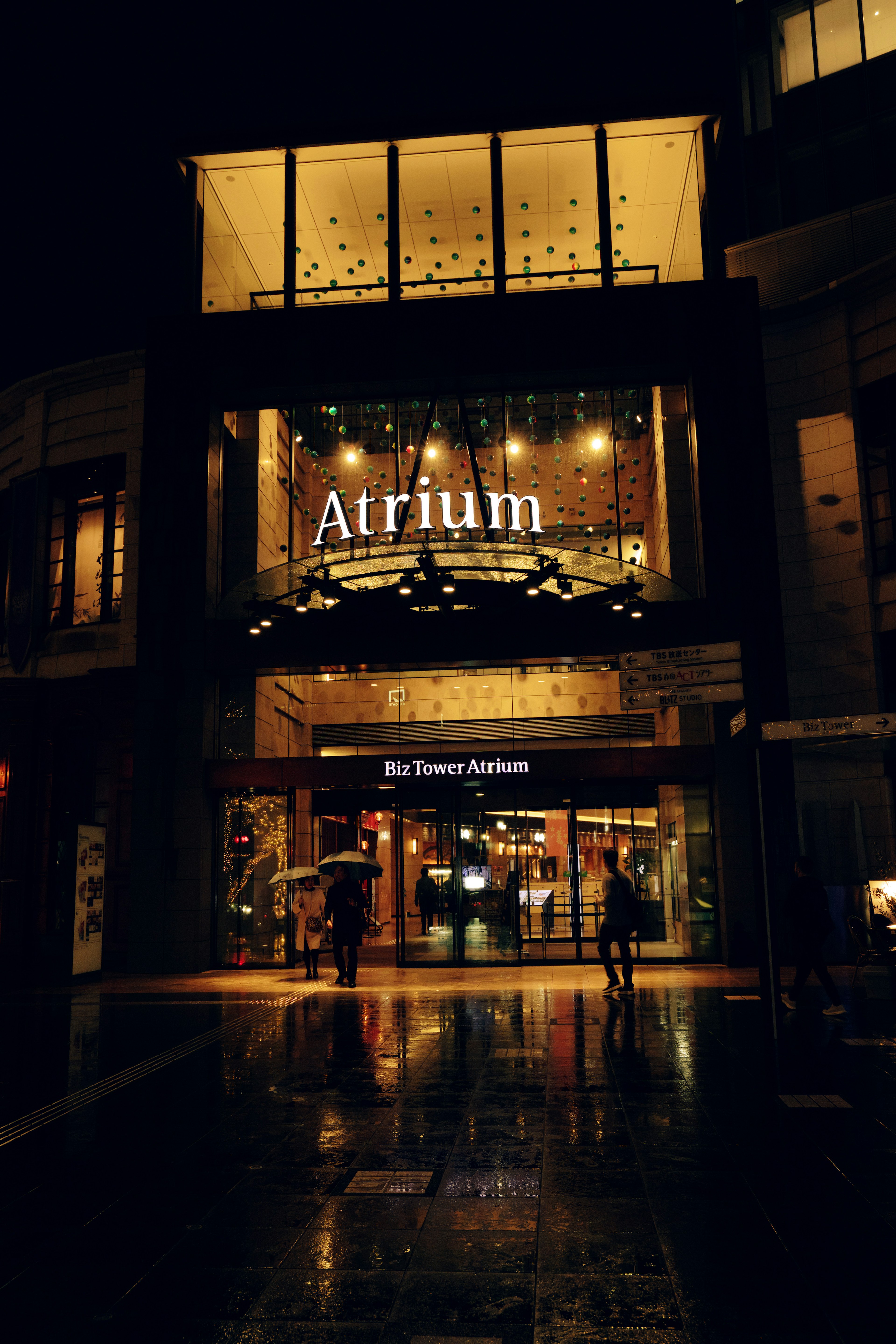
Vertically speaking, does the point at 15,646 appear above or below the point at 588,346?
below

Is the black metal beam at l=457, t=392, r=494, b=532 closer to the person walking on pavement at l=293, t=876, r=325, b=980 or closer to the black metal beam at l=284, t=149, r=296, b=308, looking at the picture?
the black metal beam at l=284, t=149, r=296, b=308

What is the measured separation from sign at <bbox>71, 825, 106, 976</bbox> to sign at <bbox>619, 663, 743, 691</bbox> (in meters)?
10.4

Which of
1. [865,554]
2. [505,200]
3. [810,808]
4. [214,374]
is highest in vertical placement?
[505,200]

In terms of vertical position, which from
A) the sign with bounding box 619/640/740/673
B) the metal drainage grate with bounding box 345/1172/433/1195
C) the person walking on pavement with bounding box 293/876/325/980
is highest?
the sign with bounding box 619/640/740/673

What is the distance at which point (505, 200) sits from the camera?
20.5 metres

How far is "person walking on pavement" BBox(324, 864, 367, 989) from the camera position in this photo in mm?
14836

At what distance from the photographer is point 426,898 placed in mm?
18047

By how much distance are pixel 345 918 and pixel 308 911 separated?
1442mm

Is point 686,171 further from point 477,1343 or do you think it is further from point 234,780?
point 477,1343

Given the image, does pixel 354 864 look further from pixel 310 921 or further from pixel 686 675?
pixel 686 675

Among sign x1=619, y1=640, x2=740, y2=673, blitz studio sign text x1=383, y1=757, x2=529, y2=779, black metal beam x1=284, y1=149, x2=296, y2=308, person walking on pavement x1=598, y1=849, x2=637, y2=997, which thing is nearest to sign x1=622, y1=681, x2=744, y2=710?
sign x1=619, y1=640, x2=740, y2=673

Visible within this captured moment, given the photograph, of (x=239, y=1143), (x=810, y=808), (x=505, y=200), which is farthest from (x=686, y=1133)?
(x=505, y=200)

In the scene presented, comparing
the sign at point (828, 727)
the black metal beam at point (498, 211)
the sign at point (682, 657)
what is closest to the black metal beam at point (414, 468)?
the black metal beam at point (498, 211)

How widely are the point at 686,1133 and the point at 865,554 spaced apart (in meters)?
13.6
